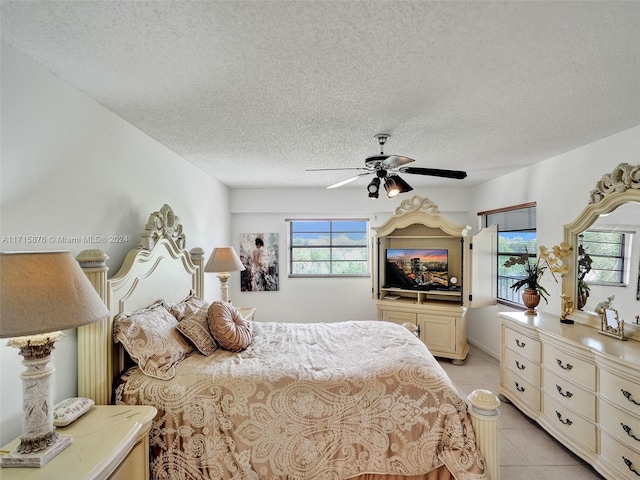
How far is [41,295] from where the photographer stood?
3.77 feet

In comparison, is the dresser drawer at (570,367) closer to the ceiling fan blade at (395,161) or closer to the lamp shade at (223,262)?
the ceiling fan blade at (395,161)

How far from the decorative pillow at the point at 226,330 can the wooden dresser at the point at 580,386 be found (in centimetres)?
243

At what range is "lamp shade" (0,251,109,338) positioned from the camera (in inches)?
42.7

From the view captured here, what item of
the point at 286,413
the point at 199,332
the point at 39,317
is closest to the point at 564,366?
the point at 286,413

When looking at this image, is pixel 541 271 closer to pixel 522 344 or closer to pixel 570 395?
pixel 522 344

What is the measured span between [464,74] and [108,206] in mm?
2409

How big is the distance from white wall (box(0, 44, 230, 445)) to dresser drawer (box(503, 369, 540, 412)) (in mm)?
3414

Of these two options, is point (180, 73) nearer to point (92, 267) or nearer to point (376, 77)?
point (376, 77)

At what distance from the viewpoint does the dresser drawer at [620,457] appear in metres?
1.82

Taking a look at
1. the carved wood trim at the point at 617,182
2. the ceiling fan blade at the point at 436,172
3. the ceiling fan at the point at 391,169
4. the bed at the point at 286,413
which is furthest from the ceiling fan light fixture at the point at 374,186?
the carved wood trim at the point at 617,182

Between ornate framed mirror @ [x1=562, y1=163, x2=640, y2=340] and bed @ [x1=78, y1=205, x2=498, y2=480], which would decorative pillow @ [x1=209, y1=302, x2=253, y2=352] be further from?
ornate framed mirror @ [x1=562, y1=163, x2=640, y2=340]

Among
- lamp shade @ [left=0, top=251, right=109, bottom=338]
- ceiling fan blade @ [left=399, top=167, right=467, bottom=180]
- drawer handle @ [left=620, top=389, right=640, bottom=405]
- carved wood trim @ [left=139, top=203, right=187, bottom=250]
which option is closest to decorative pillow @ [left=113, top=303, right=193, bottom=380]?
carved wood trim @ [left=139, top=203, right=187, bottom=250]

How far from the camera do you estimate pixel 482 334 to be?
181 inches

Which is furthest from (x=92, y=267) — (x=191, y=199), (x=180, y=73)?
(x=191, y=199)
